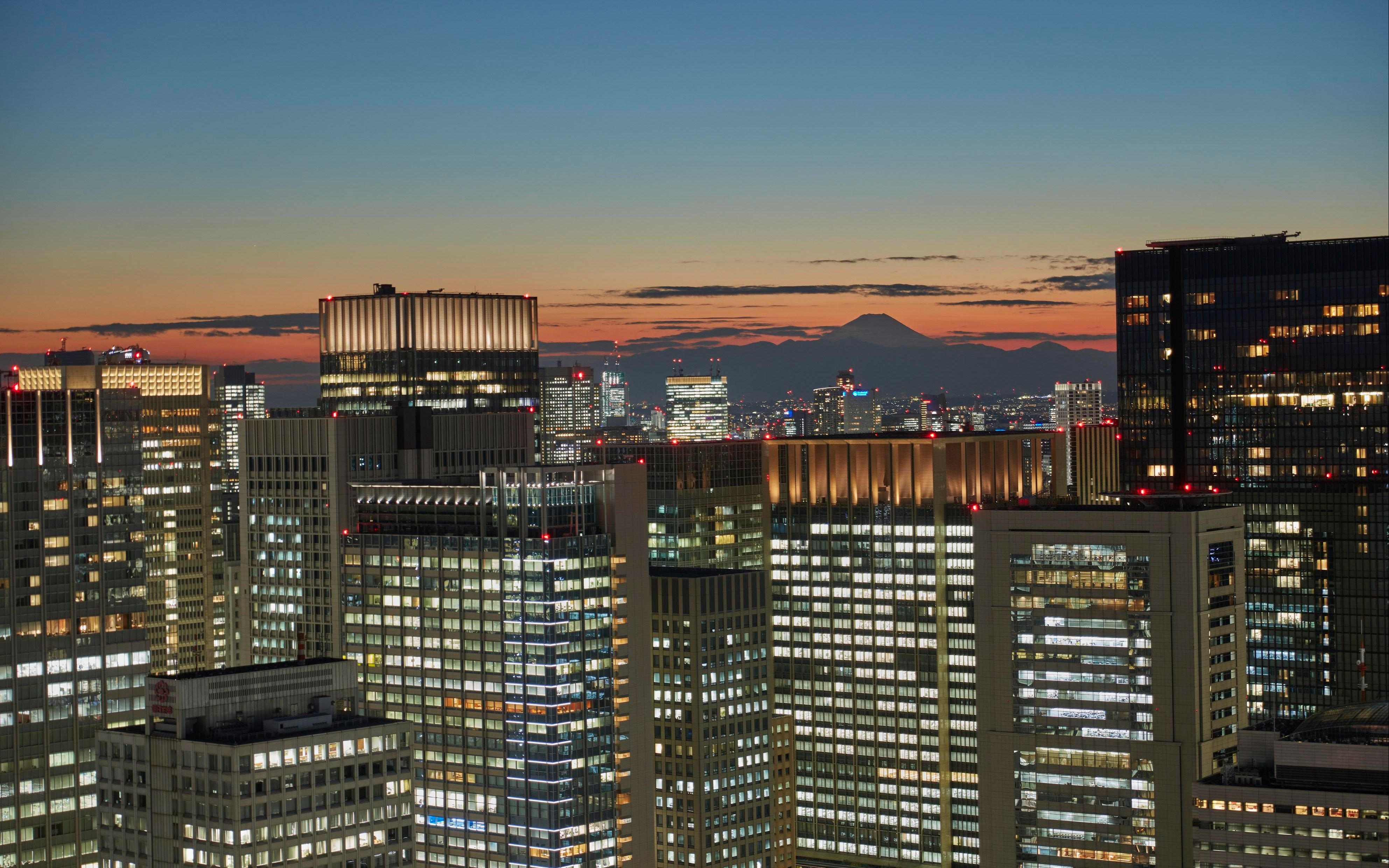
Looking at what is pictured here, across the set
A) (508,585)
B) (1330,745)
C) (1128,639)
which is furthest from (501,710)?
(1330,745)

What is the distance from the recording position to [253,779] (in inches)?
5812

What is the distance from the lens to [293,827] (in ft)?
488

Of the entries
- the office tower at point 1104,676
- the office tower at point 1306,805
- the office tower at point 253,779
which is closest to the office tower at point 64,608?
the office tower at point 253,779

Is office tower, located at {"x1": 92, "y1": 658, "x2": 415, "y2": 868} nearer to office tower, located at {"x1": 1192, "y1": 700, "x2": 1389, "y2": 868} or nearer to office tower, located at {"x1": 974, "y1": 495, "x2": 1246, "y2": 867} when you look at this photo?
office tower, located at {"x1": 974, "y1": 495, "x2": 1246, "y2": 867}

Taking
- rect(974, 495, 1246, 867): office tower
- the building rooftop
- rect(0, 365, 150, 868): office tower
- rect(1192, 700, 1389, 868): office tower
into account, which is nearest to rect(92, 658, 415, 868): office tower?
the building rooftop

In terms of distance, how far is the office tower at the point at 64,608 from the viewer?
175 metres

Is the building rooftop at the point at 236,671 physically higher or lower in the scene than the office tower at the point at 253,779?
higher

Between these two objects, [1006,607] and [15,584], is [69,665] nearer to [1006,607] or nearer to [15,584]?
[15,584]

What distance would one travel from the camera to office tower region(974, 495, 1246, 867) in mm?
188125

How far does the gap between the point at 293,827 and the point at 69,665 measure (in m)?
43.3

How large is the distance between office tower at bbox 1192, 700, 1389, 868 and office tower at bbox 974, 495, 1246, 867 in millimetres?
20078

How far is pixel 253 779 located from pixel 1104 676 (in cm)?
8956

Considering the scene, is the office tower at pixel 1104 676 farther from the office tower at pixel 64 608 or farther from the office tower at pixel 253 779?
the office tower at pixel 64 608

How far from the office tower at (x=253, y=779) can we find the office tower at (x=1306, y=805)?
71.2 meters
